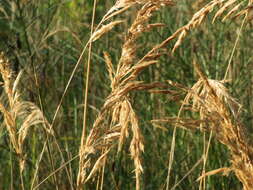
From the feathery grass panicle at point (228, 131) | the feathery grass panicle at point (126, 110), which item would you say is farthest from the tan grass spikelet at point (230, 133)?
the feathery grass panicle at point (126, 110)

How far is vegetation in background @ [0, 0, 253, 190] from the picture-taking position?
1.26 metres

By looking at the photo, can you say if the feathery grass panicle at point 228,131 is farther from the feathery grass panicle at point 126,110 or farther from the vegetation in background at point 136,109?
the feathery grass panicle at point 126,110

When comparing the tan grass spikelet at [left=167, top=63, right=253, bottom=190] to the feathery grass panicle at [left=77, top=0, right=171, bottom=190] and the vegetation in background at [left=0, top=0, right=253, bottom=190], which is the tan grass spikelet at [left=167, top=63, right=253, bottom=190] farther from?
the feathery grass panicle at [left=77, top=0, right=171, bottom=190]

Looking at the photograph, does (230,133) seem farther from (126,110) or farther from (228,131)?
(126,110)

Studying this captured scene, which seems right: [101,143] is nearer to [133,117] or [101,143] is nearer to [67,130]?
[133,117]

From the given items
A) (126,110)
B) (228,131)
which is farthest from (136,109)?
(228,131)

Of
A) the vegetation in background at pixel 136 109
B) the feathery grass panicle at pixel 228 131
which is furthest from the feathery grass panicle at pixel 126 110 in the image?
the feathery grass panicle at pixel 228 131

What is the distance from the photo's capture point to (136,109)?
8.91 ft

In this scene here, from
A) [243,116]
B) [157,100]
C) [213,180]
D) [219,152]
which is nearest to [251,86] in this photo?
[243,116]

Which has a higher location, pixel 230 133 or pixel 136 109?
pixel 230 133

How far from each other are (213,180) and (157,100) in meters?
0.92

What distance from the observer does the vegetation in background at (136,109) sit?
49.6 inches

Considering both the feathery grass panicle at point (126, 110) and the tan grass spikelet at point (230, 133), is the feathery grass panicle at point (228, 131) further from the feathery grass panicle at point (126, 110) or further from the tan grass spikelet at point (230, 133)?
the feathery grass panicle at point (126, 110)

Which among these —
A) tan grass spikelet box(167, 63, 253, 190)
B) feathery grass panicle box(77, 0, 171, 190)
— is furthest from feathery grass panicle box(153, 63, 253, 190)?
feathery grass panicle box(77, 0, 171, 190)
